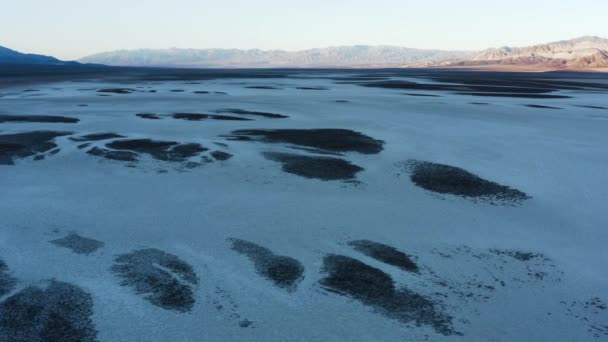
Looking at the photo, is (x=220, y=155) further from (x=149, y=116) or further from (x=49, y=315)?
(x=149, y=116)

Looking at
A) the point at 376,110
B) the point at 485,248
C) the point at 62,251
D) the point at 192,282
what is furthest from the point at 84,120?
the point at 485,248

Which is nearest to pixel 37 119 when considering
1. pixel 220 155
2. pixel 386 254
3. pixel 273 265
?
pixel 220 155

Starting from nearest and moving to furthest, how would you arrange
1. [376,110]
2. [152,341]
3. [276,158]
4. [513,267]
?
[152,341]
[513,267]
[276,158]
[376,110]

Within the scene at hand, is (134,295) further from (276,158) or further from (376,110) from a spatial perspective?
(376,110)

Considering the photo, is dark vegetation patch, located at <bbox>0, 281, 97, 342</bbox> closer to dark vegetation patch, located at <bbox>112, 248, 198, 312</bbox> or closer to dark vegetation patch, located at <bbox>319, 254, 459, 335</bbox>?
dark vegetation patch, located at <bbox>112, 248, 198, 312</bbox>

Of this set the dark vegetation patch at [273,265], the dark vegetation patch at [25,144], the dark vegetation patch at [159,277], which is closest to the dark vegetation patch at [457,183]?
the dark vegetation patch at [273,265]
